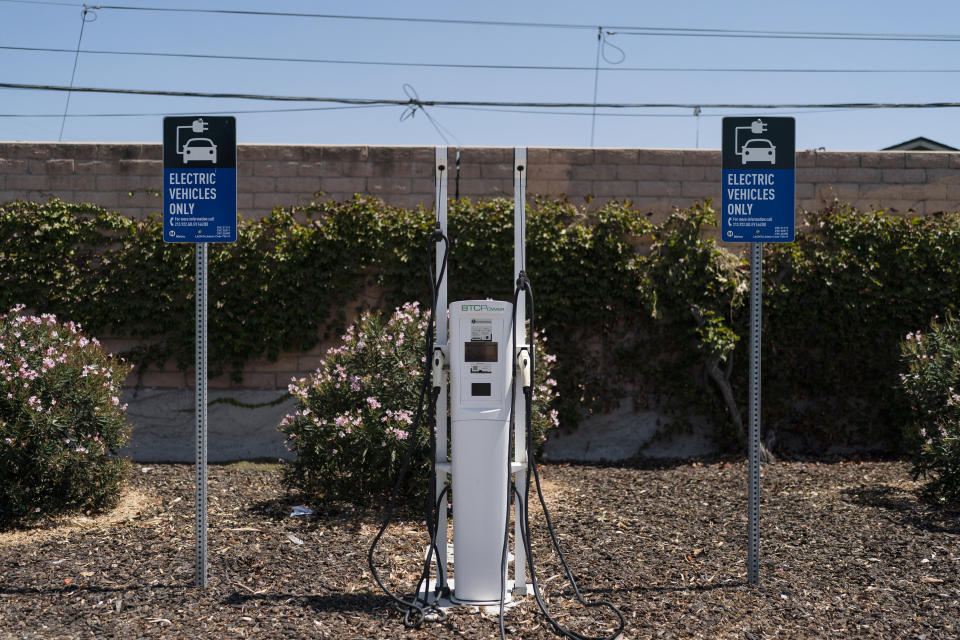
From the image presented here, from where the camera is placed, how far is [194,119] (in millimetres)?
4492

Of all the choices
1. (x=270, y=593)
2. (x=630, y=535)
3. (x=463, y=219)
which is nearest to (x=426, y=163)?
(x=463, y=219)

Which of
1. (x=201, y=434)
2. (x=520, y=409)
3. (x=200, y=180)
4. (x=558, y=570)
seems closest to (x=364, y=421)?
(x=201, y=434)

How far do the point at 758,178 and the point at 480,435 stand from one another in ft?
6.80

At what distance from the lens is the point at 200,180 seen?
4531mm

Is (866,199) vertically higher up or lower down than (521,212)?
higher up

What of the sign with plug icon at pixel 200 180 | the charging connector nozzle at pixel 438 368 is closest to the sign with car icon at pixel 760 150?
the charging connector nozzle at pixel 438 368

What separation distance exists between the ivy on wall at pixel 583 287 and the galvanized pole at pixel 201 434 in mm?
3903

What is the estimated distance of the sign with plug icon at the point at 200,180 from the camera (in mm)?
4508

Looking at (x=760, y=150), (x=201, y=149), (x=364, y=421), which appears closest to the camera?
(x=201, y=149)

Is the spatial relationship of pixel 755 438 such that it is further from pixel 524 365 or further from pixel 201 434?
pixel 201 434

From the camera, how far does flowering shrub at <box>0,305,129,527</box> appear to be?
19.1 ft

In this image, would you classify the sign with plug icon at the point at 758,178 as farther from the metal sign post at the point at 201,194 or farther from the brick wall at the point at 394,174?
the brick wall at the point at 394,174

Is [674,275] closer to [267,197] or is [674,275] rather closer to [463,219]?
[463,219]

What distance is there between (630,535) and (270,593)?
97.2 inches
